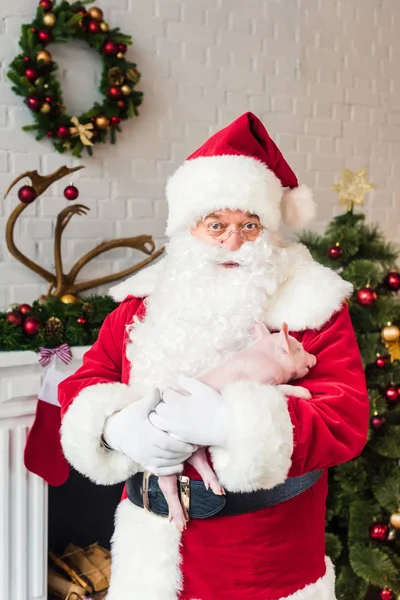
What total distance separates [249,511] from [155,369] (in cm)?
38

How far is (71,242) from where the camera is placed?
100 inches

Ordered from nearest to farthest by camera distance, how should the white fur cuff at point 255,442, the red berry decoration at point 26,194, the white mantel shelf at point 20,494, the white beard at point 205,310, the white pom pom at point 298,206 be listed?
1. the white fur cuff at point 255,442
2. the white beard at point 205,310
3. the white pom pom at point 298,206
4. the white mantel shelf at point 20,494
5. the red berry decoration at point 26,194

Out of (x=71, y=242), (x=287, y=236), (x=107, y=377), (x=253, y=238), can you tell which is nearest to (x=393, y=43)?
(x=287, y=236)

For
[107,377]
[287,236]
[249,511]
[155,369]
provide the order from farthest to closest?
[287,236] < [107,377] < [155,369] < [249,511]

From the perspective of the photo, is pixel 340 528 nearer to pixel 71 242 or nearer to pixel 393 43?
pixel 71 242

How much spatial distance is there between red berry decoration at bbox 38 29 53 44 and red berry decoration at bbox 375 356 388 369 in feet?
5.53

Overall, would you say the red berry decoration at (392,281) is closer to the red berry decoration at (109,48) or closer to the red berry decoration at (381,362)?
the red berry decoration at (381,362)

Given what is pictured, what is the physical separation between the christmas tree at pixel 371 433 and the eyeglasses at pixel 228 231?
32.2 inches

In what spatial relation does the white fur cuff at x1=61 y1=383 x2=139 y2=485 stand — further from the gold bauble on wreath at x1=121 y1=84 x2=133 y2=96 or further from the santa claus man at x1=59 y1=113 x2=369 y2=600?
the gold bauble on wreath at x1=121 y1=84 x2=133 y2=96

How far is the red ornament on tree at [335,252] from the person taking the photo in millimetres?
2336

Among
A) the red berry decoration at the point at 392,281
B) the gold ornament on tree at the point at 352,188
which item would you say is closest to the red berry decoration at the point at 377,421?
the red berry decoration at the point at 392,281

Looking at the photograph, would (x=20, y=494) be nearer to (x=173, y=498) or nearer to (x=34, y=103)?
(x=173, y=498)

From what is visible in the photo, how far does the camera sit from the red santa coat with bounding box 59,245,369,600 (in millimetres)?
1347

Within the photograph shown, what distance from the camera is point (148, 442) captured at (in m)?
1.31
